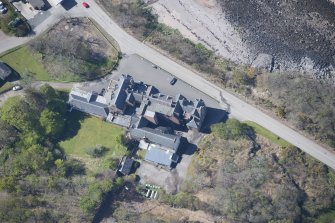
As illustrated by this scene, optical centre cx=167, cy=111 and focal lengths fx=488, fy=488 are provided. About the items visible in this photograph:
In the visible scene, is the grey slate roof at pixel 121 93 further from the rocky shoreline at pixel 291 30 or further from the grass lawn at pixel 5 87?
the rocky shoreline at pixel 291 30

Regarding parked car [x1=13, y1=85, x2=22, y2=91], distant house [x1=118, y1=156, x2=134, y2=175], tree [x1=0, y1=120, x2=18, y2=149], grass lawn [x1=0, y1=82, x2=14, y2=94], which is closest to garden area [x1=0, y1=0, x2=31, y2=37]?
grass lawn [x1=0, y1=82, x2=14, y2=94]

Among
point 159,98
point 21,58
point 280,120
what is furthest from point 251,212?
point 21,58

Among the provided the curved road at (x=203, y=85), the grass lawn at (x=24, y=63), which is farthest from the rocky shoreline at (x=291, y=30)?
the grass lawn at (x=24, y=63)

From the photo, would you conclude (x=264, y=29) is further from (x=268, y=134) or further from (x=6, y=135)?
(x=6, y=135)

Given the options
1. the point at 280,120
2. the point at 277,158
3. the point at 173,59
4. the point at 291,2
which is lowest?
the point at 277,158

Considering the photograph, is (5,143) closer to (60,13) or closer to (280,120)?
(60,13)
